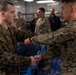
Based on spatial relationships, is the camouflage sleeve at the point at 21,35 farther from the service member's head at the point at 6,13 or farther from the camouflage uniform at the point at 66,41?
the camouflage uniform at the point at 66,41

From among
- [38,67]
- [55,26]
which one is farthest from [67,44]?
[55,26]

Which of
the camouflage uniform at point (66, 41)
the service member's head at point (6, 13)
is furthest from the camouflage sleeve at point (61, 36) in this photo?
the service member's head at point (6, 13)

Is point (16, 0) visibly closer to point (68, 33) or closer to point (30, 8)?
point (30, 8)

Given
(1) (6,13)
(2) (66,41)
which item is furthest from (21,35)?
(2) (66,41)

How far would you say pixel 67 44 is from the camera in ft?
6.94

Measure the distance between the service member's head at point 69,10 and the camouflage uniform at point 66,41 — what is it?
2.6 inches

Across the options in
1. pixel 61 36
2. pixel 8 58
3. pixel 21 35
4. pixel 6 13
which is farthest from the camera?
pixel 21 35

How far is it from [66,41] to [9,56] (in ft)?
2.02

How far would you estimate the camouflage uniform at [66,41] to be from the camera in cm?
202

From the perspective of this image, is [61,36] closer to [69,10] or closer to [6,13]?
[69,10]

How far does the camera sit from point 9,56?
7.77ft

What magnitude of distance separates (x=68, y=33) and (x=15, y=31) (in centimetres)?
83

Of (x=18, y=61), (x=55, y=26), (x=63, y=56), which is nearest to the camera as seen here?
(x=63, y=56)

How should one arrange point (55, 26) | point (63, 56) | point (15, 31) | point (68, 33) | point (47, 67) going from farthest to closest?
1. point (55, 26)
2. point (47, 67)
3. point (15, 31)
4. point (63, 56)
5. point (68, 33)
